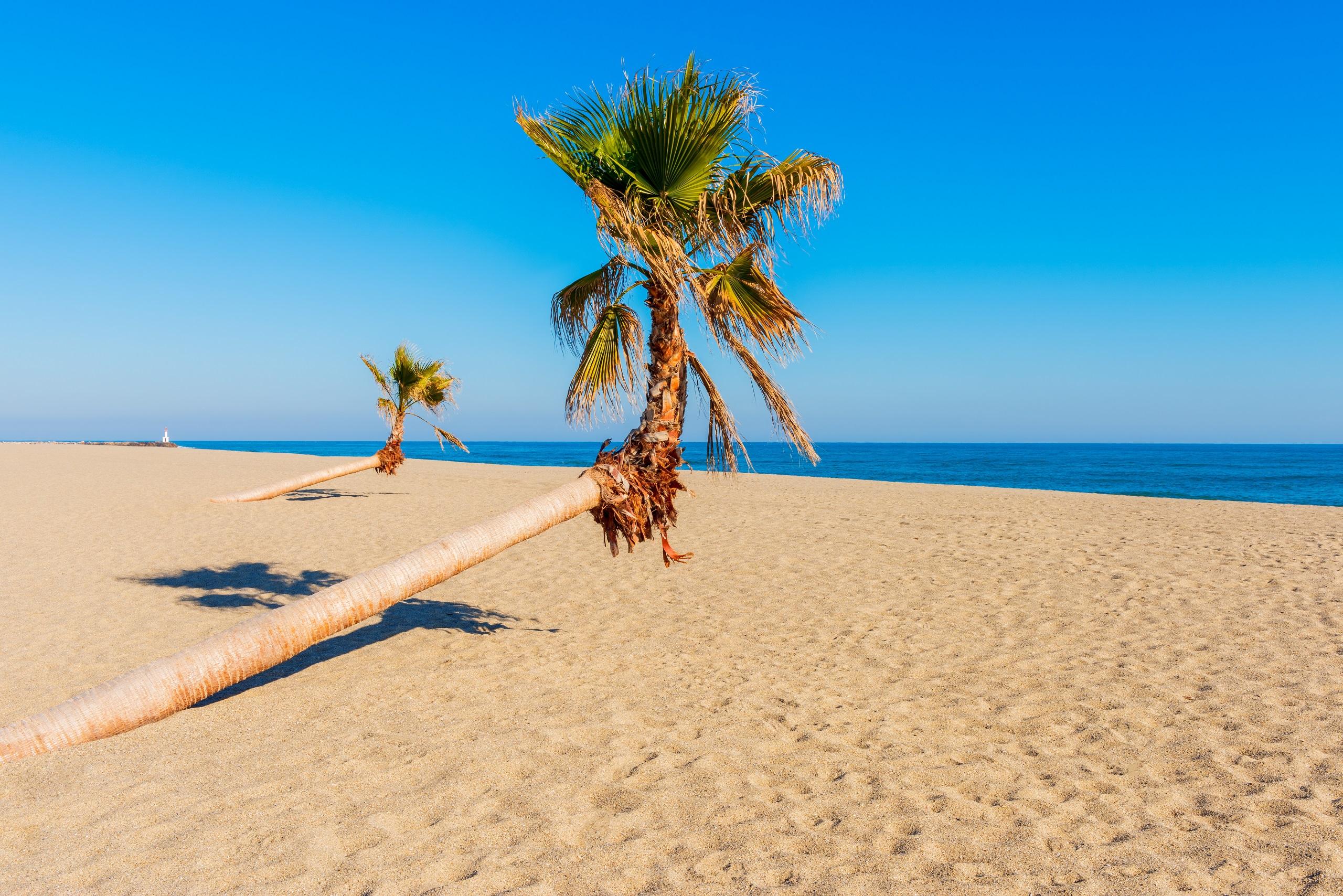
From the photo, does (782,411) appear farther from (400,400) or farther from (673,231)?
(400,400)

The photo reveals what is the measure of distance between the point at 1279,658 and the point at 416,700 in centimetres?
750

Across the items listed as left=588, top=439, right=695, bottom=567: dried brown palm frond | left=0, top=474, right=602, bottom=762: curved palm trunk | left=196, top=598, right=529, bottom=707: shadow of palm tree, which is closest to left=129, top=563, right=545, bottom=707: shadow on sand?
left=196, top=598, right=529, bottom=707: shadow of palm tree

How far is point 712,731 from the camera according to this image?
4.82 meters

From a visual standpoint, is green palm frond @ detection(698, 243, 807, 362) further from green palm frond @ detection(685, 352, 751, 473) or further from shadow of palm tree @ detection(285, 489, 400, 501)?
→ shadow of palm tree @ detection(285, 489, 400, 501)

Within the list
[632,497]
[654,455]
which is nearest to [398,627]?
[632,497]

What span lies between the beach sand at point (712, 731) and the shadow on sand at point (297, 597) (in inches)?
2.5

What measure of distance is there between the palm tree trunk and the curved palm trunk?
12.5 m

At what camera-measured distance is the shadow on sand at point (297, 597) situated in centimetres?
646

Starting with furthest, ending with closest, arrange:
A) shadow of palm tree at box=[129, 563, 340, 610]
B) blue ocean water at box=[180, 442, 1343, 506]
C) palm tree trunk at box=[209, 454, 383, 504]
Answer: blue ocean water at box=[180, 442, 1343, 506]
palm tree trunk at box=[209, 454, 383, 504]
shadow of palm tree at box=[129, 563, 340, 610]

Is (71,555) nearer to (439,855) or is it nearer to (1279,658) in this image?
(439,855)

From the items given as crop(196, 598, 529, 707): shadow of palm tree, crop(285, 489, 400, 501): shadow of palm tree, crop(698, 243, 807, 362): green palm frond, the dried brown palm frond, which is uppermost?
Answer: crop(698, 243, 807, 362): green palm frond

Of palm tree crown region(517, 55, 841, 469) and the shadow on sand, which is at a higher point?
palm tree crown region(517, 55, 841, 469)

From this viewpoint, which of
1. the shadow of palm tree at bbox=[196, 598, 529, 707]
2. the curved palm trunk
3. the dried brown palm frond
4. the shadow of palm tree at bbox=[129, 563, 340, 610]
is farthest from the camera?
the shadow of palm tree at bbox=[129, 563, 340, 610]

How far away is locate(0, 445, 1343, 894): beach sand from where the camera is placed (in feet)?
10.5
